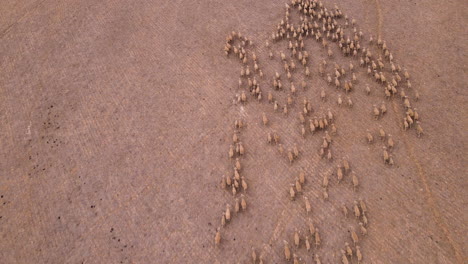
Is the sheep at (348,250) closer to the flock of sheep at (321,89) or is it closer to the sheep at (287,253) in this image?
the flock of sheep at (321,89)

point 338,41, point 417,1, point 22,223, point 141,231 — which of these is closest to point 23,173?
point 22,223

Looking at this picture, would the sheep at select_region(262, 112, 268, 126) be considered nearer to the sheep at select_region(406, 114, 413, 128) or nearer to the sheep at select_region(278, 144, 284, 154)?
the sheep at select_region(278, 144, 284, 154)

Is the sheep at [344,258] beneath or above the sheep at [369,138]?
beneath

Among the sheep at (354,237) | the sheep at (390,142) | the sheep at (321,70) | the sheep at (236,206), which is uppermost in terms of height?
the sheep at (321,70)

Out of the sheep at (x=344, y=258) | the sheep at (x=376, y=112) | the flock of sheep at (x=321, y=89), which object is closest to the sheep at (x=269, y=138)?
the flock of sheep at (x=321, y=89)

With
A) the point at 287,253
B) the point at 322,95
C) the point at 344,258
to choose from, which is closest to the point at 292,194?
the point at 287,253
